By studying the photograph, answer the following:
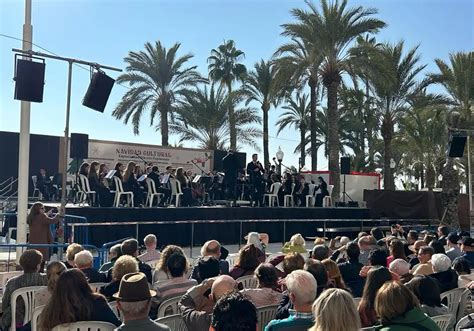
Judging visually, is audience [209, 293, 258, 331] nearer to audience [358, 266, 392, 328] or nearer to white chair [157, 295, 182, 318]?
audience [358, 266, 392, 328]

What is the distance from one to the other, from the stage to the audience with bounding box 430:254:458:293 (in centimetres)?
677

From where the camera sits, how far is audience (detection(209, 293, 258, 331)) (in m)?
2.79

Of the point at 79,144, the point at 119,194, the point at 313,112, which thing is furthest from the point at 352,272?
the point at 313,112

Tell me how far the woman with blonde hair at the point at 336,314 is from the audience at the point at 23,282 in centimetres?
279

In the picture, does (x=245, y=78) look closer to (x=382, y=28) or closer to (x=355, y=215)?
(x=382, y=28)

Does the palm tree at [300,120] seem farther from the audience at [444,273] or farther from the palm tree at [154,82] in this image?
the audience at [444,273]

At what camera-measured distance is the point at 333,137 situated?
22984 millimetres

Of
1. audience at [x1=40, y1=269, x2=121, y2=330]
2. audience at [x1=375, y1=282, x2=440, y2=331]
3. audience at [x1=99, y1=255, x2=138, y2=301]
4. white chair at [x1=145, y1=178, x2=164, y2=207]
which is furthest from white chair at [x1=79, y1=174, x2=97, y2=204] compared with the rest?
audience at [x1=375, y1=282, x2=440, y2=331]

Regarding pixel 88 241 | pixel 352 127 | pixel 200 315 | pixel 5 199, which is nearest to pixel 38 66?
pixel 88 241

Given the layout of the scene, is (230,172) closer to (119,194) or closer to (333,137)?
(119,194)

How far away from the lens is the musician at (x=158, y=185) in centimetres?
1523

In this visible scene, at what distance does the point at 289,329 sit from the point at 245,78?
26.4 meters

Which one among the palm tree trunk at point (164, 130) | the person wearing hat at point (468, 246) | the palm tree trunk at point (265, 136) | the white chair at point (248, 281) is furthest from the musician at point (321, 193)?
the white chair at point (248, 281)

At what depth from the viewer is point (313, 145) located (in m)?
28.0
